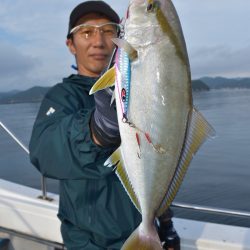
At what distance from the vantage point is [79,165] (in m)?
1.99

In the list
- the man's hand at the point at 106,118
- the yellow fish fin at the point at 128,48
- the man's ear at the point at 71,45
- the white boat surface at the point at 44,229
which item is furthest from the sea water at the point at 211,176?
the yellow fish fin at the point at 128,48

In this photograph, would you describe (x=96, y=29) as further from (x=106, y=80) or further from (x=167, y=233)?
(x=167, y=233)

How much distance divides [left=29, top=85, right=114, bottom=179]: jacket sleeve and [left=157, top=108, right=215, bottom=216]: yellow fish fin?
1.28 feet

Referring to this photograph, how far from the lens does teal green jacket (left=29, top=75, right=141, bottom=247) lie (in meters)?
1.99

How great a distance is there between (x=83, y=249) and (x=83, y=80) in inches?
46.3

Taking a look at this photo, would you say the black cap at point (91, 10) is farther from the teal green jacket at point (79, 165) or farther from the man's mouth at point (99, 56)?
the teal green jacket at point (79, 165)

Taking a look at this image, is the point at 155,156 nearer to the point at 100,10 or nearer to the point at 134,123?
the point at 134,123

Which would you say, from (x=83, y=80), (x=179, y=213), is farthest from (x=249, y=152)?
(x=83, y=80)

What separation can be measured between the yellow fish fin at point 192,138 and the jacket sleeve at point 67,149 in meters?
0.39

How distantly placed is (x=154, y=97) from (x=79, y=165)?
612 millimetres

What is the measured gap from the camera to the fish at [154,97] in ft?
5.32

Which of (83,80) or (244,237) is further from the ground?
(83,80)

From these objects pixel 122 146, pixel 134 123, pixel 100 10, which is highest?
pixel 100 10

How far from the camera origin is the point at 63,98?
8.00 ft
